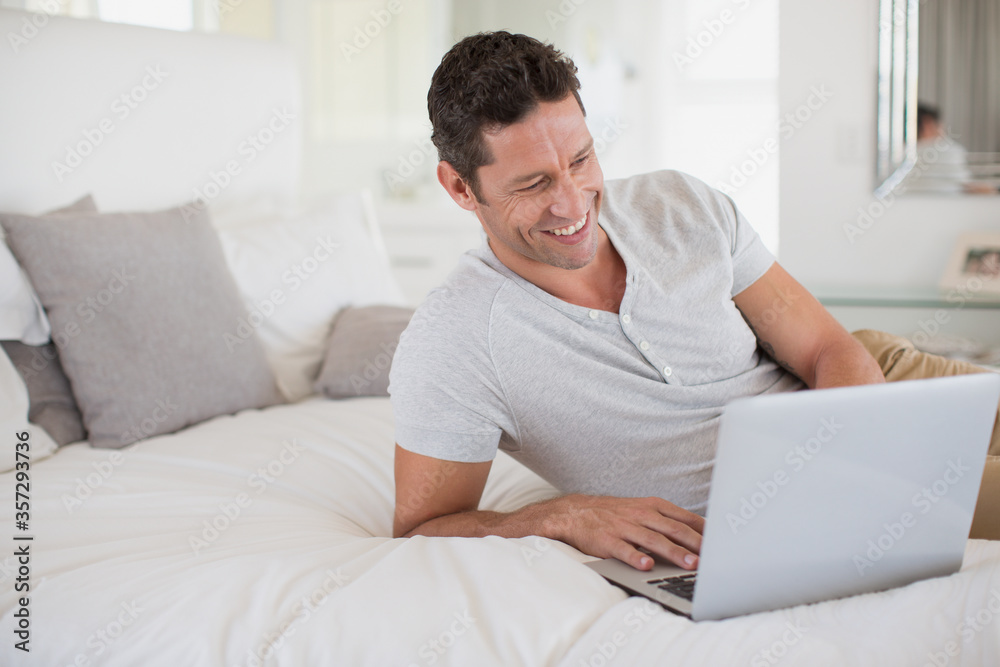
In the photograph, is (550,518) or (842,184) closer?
(550,518)

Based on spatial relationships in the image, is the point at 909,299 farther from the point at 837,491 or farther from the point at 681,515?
the point at 837,491

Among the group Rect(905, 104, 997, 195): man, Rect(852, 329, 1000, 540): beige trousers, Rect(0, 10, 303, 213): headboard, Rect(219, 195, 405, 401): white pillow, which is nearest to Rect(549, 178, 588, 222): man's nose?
Rect(852, 329, 1000, 540): beige trousers

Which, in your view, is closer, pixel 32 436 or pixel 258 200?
pixel 32 436

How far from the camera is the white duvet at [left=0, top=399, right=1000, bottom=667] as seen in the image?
2.46 feet

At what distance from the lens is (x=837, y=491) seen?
73cm

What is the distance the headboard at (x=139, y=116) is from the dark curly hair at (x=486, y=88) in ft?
3.59

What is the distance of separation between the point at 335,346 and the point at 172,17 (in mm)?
1772

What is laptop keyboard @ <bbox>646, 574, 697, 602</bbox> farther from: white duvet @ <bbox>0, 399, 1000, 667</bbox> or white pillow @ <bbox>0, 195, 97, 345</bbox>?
white pillow @ <bbox>0, 195, 97, 345</bbox>

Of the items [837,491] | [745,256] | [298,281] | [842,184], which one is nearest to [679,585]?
[837,491]

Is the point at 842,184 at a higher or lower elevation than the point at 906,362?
higher

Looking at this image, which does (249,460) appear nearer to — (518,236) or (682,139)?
(518,236)

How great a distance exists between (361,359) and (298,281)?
0.30 meters

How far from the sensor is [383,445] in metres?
1.54

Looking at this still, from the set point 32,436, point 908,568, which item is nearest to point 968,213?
point 908,568
